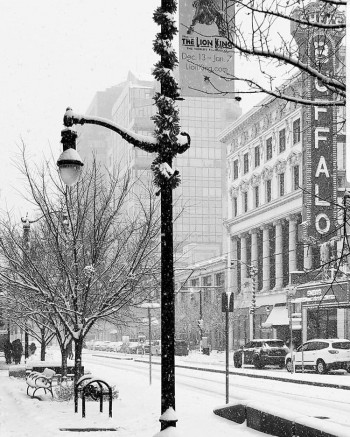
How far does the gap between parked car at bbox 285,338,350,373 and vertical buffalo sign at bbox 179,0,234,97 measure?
86.2 ft

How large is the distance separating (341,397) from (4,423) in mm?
10868

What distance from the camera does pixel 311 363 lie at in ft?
117

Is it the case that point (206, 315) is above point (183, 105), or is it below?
below

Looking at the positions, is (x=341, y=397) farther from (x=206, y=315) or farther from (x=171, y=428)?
(x=206, y=315)

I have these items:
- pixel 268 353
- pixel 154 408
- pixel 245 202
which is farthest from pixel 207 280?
pixel 154 408

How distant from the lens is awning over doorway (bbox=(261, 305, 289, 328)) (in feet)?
192

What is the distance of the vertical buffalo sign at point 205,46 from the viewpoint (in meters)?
9.50

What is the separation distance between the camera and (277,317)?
2395 inches

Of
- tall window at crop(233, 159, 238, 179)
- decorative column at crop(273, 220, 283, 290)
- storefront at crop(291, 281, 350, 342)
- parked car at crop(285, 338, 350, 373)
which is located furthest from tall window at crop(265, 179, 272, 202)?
parked car at crop(285, 338, 350, 373)

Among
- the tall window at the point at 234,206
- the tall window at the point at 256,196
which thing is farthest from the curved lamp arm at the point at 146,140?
the tall window at the point at 234,206

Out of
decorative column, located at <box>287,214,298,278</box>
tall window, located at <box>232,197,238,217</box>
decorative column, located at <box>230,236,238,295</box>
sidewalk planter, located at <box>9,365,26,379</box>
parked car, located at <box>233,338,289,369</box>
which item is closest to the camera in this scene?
sidewalk planter, located at <box>9,365,26,379</box>

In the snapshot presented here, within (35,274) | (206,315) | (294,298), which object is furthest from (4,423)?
(206,315)

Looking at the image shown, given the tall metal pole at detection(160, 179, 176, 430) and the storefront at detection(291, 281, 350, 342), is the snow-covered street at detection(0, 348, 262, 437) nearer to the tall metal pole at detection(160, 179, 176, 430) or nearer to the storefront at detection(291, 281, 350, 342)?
the tall metal pole at detection(160, 179, 176, 430)

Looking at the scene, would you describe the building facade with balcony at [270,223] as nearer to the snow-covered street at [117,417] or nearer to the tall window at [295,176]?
the tall window at [295,176]
